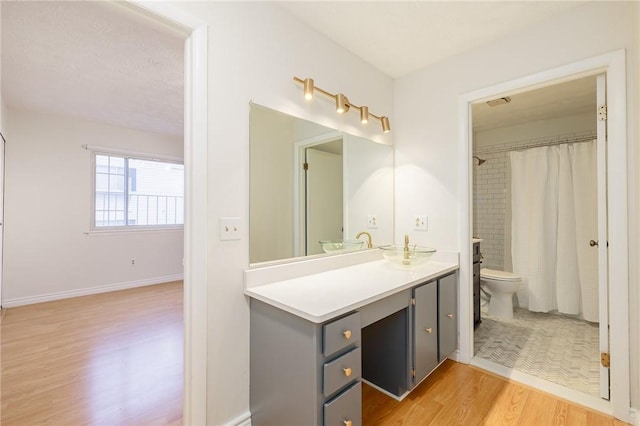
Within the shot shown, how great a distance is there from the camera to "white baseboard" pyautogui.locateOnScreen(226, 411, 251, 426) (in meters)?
1.44

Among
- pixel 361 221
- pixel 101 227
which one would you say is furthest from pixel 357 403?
pixel 101 227

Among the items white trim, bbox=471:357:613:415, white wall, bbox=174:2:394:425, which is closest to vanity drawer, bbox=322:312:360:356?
white wall, bbox=174:2:394:425

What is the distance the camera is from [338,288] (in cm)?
151

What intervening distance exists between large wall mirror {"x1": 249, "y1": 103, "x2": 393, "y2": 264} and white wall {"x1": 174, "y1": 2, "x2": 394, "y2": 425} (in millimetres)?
83

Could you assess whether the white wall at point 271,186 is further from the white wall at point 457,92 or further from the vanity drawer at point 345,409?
the white wall at point 457,92

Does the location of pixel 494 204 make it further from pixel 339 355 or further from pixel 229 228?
pixel 229 228

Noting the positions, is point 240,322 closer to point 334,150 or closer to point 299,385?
point 299,385

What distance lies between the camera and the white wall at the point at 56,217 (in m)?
3.45

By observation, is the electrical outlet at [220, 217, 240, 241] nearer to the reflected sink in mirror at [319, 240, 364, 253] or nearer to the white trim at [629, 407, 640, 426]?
the reflected sink in mirror at [319, 240, 364, 253]

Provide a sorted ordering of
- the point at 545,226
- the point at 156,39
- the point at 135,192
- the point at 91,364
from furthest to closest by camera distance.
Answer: the point at 135,192 → the point at 545,226 → the point at 91,364 → the point at 156,39

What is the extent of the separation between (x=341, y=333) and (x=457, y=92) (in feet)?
6.61

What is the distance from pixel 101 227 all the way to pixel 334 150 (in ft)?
12.7

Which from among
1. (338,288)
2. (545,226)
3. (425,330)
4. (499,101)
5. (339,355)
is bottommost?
(425,330)

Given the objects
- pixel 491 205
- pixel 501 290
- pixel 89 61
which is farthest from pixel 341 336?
pixel 491 205
